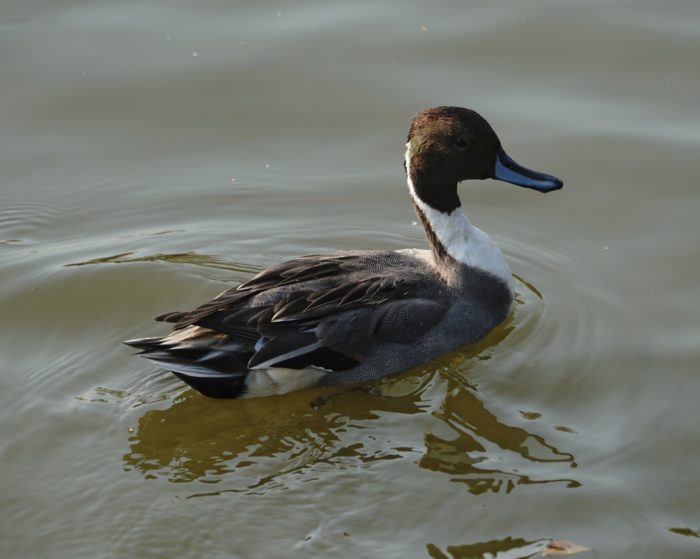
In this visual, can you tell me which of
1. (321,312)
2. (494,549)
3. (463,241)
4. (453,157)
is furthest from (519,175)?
(494,549)

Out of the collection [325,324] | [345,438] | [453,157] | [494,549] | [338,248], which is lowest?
[494,549]

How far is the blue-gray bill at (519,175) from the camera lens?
27.8 ft

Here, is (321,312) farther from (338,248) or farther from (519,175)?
(519,175)

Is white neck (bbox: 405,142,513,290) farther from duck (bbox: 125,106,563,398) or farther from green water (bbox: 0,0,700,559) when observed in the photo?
green water (bbox: 0,0,700,559)

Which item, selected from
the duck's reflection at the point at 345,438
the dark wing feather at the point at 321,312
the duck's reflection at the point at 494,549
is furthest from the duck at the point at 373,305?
the duck's reflection at the point at 494,549

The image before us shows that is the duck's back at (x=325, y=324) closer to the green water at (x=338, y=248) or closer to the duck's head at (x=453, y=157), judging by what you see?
the green water at (x=338, y=248)

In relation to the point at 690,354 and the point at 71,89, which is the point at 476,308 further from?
the point at 71,89

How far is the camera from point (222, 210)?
9891mm

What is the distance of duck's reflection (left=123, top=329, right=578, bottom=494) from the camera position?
690 centimetres

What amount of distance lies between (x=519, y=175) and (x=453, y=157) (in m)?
0.52

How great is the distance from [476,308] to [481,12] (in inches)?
194

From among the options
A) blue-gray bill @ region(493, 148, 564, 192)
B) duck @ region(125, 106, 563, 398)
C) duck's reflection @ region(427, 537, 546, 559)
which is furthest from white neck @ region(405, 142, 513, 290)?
duck's reflection @ region(427, 537, 546, 559)

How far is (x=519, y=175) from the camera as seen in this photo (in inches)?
335

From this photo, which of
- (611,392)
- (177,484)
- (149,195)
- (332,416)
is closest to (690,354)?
(611,392)
